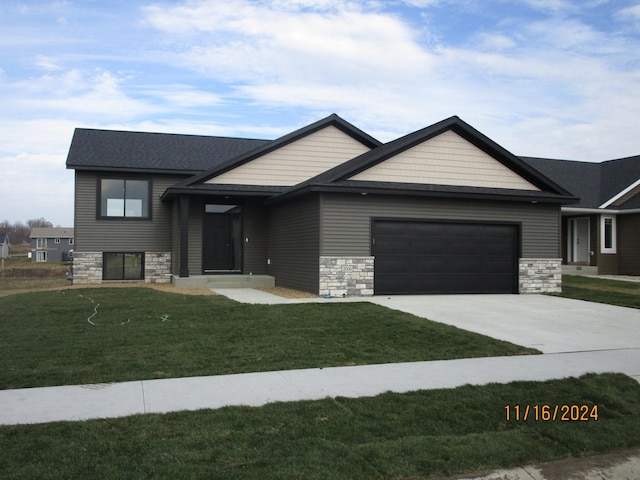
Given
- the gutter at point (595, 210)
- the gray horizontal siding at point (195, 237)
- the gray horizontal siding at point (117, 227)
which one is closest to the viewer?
the gray horizontal siding at point (195, 237)

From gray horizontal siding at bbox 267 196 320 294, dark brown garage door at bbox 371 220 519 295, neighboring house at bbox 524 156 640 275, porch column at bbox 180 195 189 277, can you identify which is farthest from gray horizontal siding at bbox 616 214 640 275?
porch column at bbox 180 195 189 277

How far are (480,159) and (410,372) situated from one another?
470 inches

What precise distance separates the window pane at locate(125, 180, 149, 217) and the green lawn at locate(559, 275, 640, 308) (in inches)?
595

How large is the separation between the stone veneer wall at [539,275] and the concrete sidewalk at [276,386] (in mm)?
9729

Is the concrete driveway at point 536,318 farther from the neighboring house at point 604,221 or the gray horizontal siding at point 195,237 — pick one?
the neighboring house at point 604,221

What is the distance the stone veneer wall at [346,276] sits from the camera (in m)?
15.9

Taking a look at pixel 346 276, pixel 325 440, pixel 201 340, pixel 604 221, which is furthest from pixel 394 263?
pixel 604 221

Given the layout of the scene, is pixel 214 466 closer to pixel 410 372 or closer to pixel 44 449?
pixel 44 449

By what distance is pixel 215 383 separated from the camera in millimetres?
6684

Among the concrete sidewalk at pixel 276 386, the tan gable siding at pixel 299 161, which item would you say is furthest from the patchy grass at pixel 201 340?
the tan gable siding at pixel 299 161

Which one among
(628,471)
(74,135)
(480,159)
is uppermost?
(74,135)

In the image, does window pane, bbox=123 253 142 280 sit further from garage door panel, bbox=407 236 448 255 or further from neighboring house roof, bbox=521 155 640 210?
neighboring house roof, bbox=521 155 640 210

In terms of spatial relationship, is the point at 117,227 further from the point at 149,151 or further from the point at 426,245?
the point at 426,245

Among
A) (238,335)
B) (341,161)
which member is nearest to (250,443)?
(238,335)
